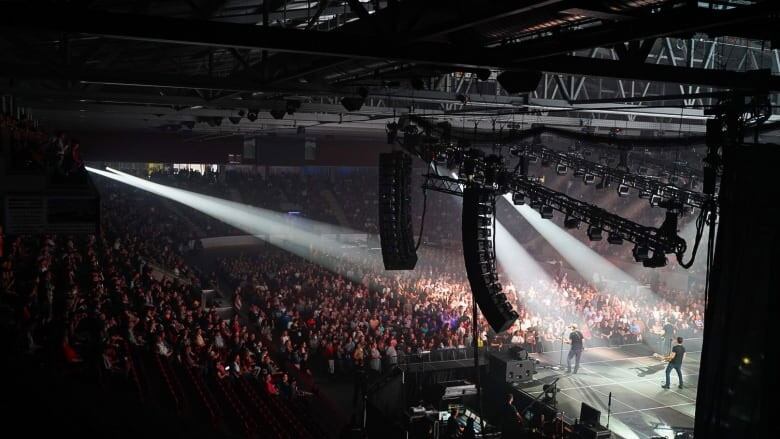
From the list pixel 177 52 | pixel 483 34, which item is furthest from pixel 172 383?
pixel 483 34

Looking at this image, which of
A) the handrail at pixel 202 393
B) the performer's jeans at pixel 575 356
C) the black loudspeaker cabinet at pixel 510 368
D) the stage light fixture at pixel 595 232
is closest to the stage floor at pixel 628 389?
the performer's jeans at pixel 575 356

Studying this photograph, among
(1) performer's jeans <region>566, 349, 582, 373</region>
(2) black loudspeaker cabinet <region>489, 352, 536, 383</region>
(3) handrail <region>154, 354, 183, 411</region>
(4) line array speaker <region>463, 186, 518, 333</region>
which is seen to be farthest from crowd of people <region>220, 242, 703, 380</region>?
(3) handrail <region>154, 354, 183, 411</region>

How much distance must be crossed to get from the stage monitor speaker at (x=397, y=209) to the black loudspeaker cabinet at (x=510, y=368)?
113 inches

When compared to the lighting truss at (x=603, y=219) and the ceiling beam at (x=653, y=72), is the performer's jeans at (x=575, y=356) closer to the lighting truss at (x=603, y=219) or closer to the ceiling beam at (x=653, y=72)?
the lighting truss at (x=603, y=219)

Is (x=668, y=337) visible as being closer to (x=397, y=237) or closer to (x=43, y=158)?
(x=397, y=237)

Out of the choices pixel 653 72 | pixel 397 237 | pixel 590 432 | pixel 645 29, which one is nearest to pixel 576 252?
pixel 397 237

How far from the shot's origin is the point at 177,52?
7.62 m

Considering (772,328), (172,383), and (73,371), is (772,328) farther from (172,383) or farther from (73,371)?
(172,383)

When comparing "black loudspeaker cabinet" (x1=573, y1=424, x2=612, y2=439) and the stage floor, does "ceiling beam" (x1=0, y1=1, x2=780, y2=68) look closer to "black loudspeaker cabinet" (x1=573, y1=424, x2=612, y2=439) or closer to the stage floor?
"black loudspeaker cabinet" (x1=573, y1=424, x2=612, y2=439)

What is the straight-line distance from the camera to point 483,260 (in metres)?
10.0

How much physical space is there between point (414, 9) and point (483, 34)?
668mm

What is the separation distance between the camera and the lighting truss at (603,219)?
34.6ft

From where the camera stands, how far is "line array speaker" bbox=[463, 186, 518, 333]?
9719 mm

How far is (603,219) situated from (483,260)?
315 centimetres
